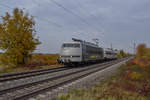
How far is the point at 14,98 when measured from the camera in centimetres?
567

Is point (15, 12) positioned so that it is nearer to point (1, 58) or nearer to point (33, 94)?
point (1, 58)

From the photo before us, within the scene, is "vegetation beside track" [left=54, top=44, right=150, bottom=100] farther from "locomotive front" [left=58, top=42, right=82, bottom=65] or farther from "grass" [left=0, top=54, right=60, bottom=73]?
"grass" [left=0, top=54, right=60, bottom=73]

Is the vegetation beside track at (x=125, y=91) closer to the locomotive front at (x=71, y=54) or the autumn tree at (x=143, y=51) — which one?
the autumn tree at (x=143, y=51)

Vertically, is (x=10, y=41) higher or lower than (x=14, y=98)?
higher

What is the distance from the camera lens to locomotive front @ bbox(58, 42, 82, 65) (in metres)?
18.2

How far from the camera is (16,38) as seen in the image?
61.9 feet

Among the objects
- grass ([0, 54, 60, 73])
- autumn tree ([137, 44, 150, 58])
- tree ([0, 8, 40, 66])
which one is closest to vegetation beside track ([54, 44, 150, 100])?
autumn tree ([137, 44, 150, 58])

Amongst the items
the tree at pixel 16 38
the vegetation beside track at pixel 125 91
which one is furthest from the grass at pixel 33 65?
the vegetation beside track at pixel 125 91

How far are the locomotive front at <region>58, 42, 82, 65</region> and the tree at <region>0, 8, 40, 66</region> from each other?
4.14 m

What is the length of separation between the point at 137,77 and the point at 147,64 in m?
1.09

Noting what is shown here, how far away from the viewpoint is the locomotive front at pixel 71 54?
1820 cm

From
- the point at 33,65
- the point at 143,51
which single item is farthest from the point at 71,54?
the point at 143,51

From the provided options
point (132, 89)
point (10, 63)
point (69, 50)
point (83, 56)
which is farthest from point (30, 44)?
point (132, 89)

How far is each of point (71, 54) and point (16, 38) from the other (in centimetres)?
732
